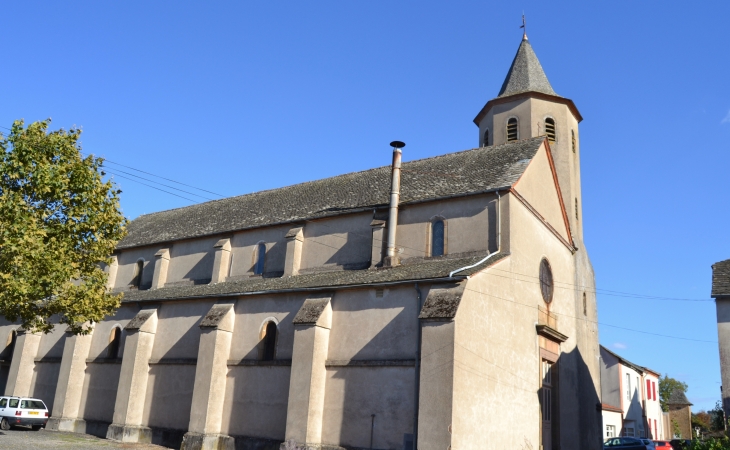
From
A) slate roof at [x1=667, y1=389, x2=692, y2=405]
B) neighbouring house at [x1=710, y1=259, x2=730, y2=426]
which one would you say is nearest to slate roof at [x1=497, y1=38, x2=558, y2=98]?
neighbouring house at [x1=710, y1=259, x2=730, y2=426]

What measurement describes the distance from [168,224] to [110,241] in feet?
43.9

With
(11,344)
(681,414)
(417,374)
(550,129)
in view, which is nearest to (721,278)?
(550,129)

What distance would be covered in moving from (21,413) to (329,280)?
1518 centimetres

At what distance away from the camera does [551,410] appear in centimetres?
2381

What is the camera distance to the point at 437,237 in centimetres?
2322

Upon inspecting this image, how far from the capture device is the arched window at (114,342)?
94.0 feet

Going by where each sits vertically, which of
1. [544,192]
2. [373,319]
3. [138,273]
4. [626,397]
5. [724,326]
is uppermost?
[544,192]

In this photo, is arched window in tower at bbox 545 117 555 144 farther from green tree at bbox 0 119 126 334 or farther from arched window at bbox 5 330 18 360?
arched window at bbox 5 330 18 360

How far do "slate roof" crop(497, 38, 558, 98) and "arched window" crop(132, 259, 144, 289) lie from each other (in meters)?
20.9

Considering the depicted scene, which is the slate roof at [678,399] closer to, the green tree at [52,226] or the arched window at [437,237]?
the arched window at [437,237]

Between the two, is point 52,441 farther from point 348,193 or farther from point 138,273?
point 348,193

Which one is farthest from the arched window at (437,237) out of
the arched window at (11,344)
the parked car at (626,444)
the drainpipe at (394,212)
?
the arched window at (11,344)

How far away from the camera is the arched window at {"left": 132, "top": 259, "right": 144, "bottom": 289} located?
1280 inches

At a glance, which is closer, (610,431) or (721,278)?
(721,278)
